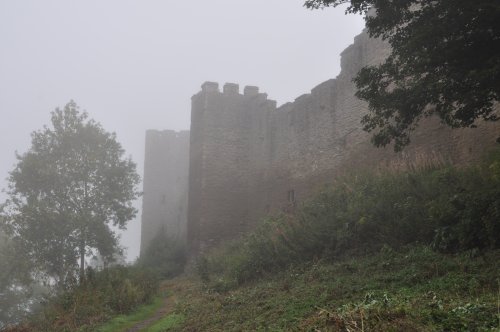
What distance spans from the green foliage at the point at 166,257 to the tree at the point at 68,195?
7.30ft

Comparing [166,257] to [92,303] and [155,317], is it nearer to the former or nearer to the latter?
[92,303]

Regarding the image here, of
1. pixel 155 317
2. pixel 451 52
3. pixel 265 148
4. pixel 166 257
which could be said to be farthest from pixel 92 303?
pixel 265 148

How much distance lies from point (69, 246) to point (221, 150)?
25.0 ft

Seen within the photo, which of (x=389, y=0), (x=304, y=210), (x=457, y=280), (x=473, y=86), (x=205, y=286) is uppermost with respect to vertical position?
(x=389, y=0)

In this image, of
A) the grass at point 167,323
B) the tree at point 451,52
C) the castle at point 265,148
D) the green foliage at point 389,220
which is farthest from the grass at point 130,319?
the castle at point 265,148

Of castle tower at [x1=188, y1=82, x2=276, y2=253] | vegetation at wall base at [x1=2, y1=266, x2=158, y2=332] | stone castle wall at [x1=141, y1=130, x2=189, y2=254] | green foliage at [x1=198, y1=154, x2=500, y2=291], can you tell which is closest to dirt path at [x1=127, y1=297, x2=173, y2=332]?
vegetation at wall base at [x1=2, y1=266, x2=158, y2=332]

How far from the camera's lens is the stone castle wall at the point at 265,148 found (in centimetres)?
1752

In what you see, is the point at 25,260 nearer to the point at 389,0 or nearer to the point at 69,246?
the point at 69,246

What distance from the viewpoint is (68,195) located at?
22.4 metres

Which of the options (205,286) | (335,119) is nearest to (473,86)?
(205,286)

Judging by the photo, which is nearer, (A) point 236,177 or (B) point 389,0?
(B) point 389,0

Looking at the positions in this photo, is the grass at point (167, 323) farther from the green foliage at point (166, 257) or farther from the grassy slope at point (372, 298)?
the green foliage at point (166, 257)

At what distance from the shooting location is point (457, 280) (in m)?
6.55

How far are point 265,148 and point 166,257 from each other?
6890 millimetres
